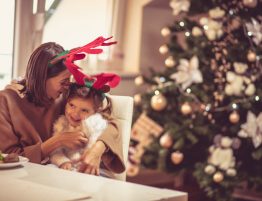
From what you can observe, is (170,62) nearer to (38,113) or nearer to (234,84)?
(234,84)

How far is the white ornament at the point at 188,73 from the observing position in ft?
11.2

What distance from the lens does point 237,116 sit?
3.35m

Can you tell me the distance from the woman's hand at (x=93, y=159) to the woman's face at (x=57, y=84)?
0.14 m

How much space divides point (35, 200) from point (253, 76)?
2.57 metres

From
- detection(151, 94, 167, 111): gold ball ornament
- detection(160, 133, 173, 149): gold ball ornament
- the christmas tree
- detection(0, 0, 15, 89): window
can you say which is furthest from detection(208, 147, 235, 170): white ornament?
detection(0, 0, 15, 89): window

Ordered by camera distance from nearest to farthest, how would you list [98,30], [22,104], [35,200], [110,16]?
1. [35,200]
2. [22,104]
3. [98,30]
4. [110,16]

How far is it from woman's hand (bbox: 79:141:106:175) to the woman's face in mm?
135

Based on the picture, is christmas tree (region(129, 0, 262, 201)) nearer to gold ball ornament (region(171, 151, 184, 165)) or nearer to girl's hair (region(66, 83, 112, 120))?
gold ball ornament (region(171, 151, 184, 165))

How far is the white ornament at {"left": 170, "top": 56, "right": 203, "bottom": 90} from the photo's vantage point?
3.40m

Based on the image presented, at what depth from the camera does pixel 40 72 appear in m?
1.28

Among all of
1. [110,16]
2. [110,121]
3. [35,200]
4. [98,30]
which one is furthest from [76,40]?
[35,200]

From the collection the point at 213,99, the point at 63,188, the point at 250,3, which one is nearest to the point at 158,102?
the point at 213,99

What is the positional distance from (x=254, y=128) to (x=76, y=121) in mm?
2209

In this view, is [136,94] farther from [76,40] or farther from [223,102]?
[76,40]
